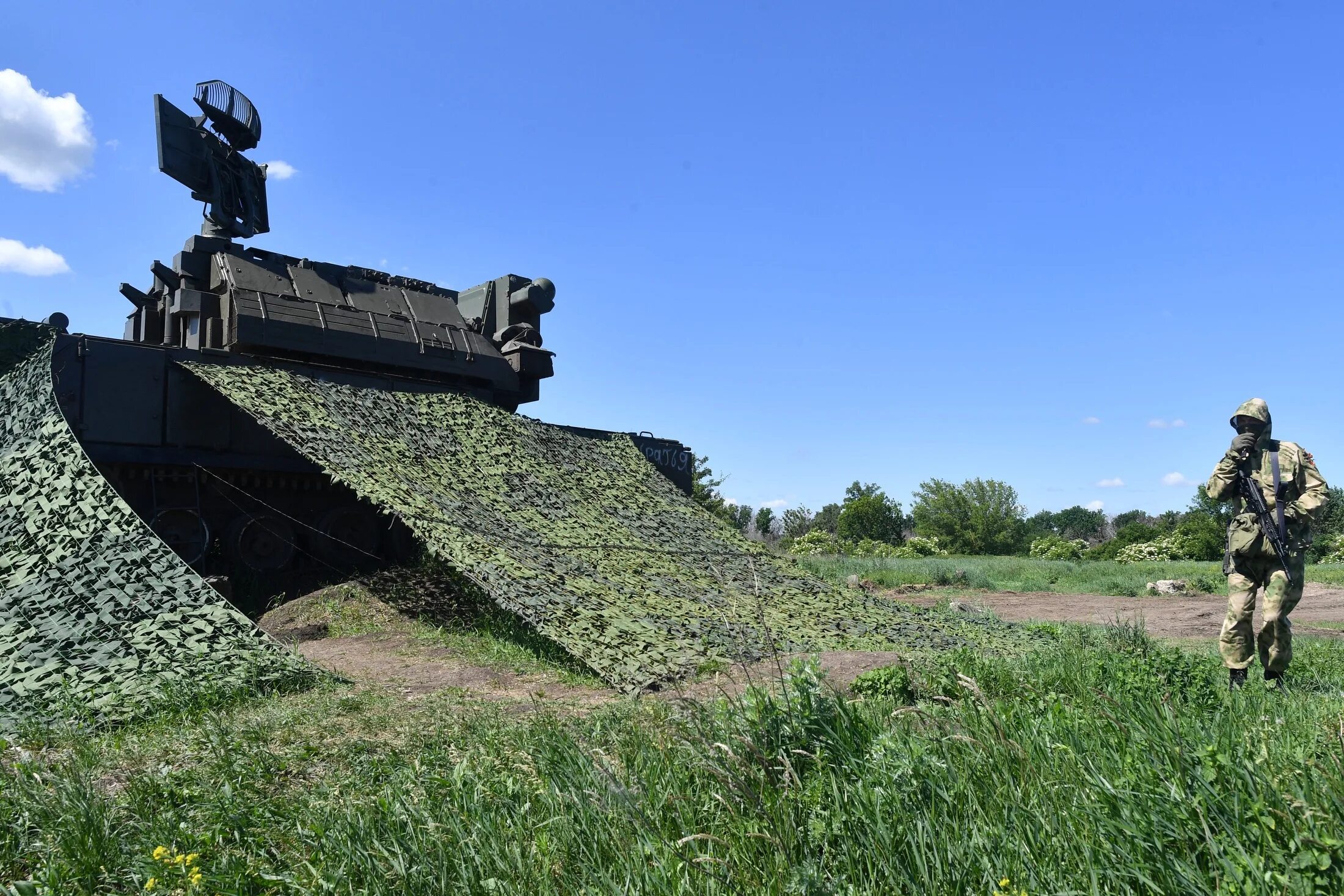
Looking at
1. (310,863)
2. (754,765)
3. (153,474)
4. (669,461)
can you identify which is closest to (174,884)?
(310,863)

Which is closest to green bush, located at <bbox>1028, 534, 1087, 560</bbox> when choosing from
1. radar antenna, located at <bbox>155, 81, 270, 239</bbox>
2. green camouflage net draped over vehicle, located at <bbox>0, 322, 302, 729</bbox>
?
radar antenna, located at <bbox>155, 81, 270, 239</bbox>

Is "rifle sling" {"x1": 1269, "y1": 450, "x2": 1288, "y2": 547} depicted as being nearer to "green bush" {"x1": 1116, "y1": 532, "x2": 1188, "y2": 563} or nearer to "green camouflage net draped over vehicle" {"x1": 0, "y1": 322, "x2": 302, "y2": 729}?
"green camouflage net draped over vehicle" {"x1": 0, "y1": 322, "x2": 302, "y2": 729}

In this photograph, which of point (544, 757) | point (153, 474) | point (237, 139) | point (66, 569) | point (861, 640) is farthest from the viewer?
point (237, 139)

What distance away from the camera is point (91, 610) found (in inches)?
267

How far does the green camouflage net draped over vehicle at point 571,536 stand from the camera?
7559 millimetres

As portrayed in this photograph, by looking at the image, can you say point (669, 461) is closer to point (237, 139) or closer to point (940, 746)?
point (237, 139)

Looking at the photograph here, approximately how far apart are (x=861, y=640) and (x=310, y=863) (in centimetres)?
578

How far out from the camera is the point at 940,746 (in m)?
3.57

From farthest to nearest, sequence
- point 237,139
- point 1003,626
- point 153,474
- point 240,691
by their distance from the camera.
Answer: point 237,139 < point 153,474 < point 1003,626 < point 240,691

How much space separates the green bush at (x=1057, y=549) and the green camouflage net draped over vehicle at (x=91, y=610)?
3219 cm

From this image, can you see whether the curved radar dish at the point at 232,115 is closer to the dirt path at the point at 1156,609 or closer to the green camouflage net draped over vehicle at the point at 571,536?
the green camouflage net draped over vehicle at the point at 571,536

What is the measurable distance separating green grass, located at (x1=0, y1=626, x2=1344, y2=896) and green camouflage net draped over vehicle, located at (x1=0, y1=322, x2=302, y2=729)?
1067mm

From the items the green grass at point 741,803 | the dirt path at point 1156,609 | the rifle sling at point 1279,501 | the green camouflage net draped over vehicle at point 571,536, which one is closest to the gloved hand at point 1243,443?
the rifle sling at point 1279,501

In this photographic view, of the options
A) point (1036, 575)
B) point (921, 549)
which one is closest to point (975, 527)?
point (921, 549)
